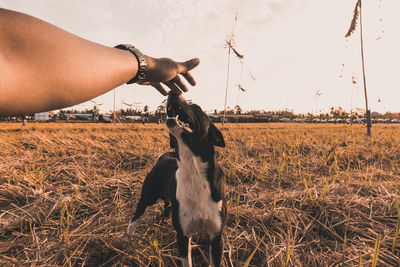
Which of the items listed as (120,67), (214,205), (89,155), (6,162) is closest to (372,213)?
(214,205)

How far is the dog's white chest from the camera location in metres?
1.43

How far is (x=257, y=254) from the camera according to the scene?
166cm

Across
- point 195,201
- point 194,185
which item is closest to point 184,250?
point 195,201

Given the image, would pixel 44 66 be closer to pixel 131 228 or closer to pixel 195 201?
pixel 195 201

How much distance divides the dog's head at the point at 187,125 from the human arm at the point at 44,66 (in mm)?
463

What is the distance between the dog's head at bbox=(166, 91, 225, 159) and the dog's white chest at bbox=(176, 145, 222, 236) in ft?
0.25

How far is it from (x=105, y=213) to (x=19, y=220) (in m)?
0.88

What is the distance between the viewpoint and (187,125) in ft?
4.65

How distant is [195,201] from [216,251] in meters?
0.43

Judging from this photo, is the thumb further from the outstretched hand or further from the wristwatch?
the wristwatch

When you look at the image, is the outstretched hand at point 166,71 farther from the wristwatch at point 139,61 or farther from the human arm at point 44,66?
the human arm at point 44,66

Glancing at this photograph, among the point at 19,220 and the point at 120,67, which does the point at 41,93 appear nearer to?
the point at 120,67

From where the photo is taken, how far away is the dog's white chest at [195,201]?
1.43 metres

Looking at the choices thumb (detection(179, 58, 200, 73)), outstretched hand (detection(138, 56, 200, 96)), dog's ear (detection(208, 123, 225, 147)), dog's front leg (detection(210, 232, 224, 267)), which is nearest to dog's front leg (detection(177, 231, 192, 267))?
dog's front leg (detection(210, 232, 224, 267))
